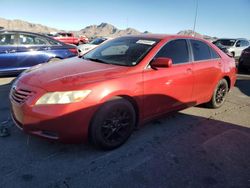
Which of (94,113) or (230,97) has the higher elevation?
(94,113)

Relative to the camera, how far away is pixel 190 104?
4844 mm

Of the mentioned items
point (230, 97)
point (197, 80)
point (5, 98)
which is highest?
point (197, 80)

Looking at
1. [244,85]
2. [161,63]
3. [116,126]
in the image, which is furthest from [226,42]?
[116,126]

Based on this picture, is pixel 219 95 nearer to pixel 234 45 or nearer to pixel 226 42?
pixel 234 45

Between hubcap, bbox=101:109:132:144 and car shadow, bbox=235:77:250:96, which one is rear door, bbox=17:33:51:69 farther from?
car shadow, bbox=235:77:250:96

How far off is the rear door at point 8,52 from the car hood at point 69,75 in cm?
403

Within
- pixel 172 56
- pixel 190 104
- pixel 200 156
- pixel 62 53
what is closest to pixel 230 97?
pixel 190 104

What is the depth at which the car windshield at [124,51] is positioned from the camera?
13.1ft

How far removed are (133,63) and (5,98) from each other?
131 inches

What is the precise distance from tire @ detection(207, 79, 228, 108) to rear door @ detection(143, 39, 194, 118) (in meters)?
0.96

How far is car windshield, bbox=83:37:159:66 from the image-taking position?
4004mm

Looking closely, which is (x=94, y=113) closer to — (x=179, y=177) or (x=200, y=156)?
(x=179, y=177)

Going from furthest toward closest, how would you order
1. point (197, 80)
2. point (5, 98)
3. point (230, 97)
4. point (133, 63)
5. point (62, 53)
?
point (62, 53) → point (230, 97) → point (5, 98) → point (197, 80) → point (133, 63)

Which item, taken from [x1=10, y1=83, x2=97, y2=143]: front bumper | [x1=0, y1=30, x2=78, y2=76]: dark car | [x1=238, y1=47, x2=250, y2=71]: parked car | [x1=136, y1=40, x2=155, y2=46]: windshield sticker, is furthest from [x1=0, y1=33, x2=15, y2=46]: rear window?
[x1=238, y1=47, x2=250, y2=71]: parked car
